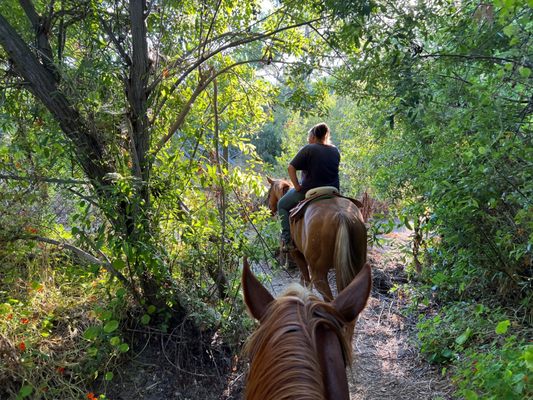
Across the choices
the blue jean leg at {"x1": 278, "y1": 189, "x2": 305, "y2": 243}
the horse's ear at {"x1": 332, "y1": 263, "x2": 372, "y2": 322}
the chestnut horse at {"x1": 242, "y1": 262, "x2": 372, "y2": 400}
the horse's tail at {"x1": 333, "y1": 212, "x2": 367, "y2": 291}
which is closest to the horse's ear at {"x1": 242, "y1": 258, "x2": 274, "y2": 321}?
the chestnut horse at {"x1": 242, "y1": 262, "x2": 372, "y2": 400}

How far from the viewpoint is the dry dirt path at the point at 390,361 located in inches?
141

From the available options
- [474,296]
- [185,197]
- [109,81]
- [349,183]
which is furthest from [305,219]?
[349,183]

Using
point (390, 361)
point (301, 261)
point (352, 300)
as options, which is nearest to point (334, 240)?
point (390, 361)

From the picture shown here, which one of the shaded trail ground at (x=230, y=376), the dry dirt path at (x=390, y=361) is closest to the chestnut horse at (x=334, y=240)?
the dry dirt path at (x=390, y=361)

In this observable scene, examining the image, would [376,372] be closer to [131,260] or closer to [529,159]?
[529,159]

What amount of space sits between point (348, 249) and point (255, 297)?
2.59 metres

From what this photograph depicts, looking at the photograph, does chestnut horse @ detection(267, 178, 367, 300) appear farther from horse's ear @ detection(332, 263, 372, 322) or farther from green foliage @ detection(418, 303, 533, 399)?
horse's ear @ detection(332, 263, 372, 322)

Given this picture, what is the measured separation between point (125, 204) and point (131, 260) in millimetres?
469

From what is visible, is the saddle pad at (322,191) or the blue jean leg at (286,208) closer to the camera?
the saddle pad at (322,191)

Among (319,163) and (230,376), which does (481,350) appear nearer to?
(230,376)

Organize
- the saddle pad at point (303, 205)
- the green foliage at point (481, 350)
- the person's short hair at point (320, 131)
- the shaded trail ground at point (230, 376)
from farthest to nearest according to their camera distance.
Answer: the person's short hair at point (320, 131), the saddle pad at point (303, 205), the shaded trail ground at point (230, 376), the green foliage at point (481, 350)

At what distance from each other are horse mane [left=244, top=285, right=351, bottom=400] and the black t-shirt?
3680mm

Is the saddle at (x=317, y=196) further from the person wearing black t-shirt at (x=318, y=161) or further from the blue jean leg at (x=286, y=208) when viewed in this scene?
the blue jean leg at (x=286, y=208)

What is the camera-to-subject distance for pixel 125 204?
3055 millimetres
